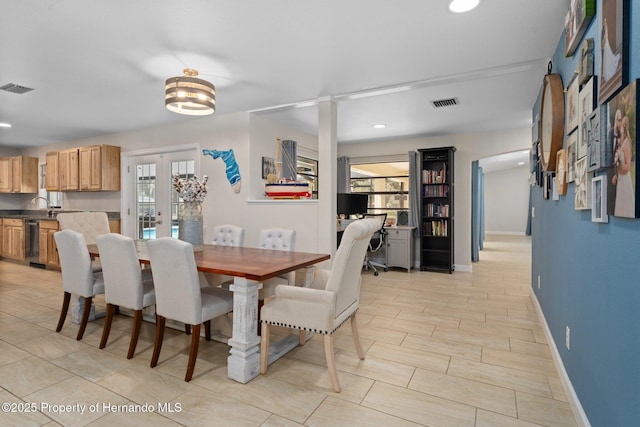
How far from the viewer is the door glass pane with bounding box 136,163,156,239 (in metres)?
5.55

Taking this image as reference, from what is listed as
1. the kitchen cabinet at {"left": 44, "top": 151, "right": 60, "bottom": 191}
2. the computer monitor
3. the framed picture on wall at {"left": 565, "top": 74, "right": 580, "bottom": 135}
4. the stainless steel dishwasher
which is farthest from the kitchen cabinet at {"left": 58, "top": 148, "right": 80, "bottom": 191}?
the framed picture on wall at {"left": 565, "top": 74, "right": 580, "bottom": 135}

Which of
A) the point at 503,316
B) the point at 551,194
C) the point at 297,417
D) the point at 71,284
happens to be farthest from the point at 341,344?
the point at 71,284

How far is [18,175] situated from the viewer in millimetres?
6930

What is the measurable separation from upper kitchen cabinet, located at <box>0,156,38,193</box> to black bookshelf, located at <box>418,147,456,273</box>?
7.94 meters

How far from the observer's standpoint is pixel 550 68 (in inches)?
105

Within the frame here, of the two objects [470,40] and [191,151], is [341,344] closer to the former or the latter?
[470,40]

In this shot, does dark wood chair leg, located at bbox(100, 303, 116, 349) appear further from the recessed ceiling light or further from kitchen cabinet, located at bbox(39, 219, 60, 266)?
kitchen cabinet, located at bbox(39, 219, 60, 266)

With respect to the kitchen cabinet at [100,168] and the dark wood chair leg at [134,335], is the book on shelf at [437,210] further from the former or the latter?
the kitchen cabinet at [100,168]

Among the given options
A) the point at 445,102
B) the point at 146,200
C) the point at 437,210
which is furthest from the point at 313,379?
the point at 146,200

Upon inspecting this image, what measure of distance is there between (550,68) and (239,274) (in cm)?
286

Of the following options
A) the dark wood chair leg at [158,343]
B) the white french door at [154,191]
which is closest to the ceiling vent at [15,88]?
the white french door at [154,191]

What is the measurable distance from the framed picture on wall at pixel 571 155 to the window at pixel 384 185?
4590 mm

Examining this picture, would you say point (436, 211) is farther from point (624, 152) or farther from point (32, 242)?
point (32, 242)

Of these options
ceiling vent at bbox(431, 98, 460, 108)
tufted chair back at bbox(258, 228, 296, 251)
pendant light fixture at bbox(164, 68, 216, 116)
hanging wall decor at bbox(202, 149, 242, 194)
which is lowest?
tufted chair back at bbox(258, 228, 296, 251)
